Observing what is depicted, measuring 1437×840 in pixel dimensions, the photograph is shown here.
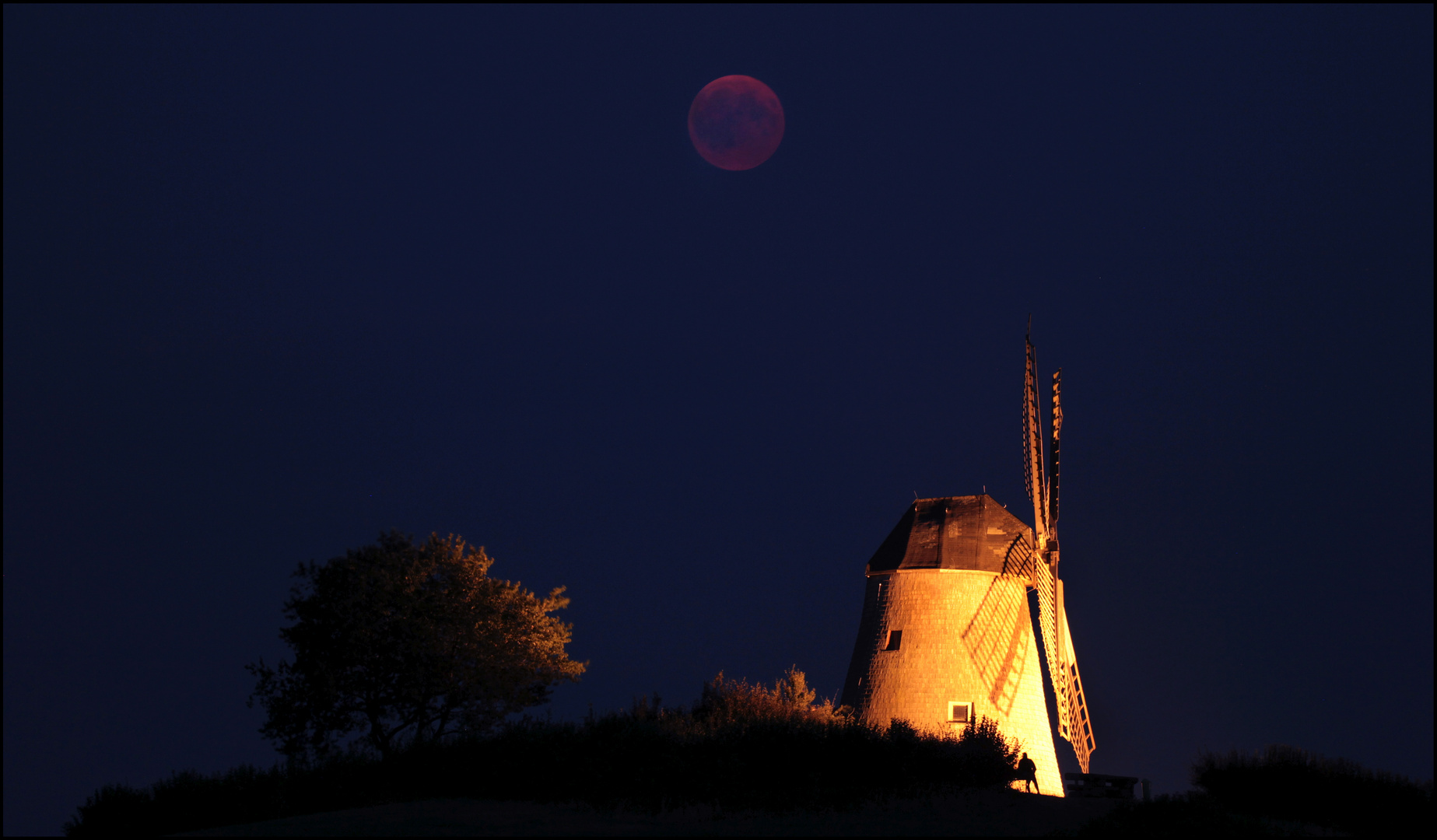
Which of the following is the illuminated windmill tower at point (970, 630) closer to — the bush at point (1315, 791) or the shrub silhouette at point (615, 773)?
the shrub silhouette at point (615, 773)

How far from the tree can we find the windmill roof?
10193 millimetres

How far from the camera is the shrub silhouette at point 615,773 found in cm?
1856

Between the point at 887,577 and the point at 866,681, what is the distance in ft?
9.20

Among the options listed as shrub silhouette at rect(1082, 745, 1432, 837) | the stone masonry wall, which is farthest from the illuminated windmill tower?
shrub silhouette at rect(1082, 745, 1432, 837)

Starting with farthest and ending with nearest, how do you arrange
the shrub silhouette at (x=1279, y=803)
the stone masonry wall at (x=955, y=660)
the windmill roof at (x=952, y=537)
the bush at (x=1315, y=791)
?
the windmill roof at (x=952, y=537), the stone masonry wall at (x=955, y=660), the bush at (x=1315, y=791), the shrub silhouette at (x=1279, y=803)

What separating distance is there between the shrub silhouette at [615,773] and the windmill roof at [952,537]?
652 cm

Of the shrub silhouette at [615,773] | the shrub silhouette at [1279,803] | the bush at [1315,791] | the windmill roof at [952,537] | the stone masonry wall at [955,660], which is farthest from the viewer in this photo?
the windmill roof at [952,537]

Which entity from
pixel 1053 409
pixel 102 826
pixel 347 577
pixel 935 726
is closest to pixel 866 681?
pixel 935 726

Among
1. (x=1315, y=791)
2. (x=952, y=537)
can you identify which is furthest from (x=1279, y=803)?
(x=952, y=537)

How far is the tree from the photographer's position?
1124 inches

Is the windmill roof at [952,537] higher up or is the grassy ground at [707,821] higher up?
the windmill roof at [952,537]

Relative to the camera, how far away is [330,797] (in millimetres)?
21453

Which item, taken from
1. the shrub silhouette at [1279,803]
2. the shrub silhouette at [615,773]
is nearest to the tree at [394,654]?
the shrub silhouette at [615,773]

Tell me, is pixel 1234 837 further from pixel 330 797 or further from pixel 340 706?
pixel 340 706
